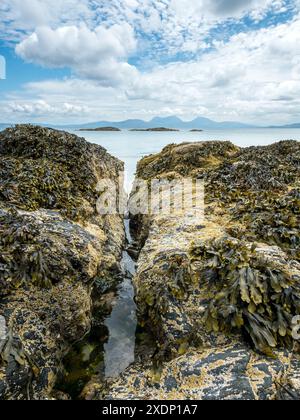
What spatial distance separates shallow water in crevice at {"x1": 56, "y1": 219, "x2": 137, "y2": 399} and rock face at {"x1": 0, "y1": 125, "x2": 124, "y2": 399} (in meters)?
0.16

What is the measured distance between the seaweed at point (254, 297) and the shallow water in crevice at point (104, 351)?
137 cm

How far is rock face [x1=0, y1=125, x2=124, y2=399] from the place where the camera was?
3.05 m

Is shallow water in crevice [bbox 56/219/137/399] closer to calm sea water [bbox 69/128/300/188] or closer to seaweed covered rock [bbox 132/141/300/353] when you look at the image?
seaweed covered rock [bbox 132/141/300/353]

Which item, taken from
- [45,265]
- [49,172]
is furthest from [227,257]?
[49,172]

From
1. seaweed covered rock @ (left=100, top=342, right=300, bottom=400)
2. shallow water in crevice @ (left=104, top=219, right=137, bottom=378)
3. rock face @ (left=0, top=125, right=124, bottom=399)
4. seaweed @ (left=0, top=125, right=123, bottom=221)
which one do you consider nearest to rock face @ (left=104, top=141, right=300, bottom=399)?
seaweed covered rock @ (left=100, top=342, right=300, bottom=400)

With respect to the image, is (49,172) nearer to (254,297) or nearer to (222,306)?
(222,306)

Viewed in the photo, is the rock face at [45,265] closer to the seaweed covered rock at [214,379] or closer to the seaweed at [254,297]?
the seaweed covered rock at [214,379]

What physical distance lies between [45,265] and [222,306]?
7.55ft

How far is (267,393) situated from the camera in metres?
2.67

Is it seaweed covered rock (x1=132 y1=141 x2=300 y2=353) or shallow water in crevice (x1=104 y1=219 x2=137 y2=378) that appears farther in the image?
shallow water in crevice (x1=104 y1=219 x2=137 y2=378)

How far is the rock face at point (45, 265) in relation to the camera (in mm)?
3051

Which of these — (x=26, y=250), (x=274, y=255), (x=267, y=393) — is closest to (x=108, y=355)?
(x=26, y=250)

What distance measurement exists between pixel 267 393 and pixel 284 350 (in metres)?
0.54

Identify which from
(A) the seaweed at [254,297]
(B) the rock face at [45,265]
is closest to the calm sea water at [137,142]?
(B) the rock face at [45,265]
